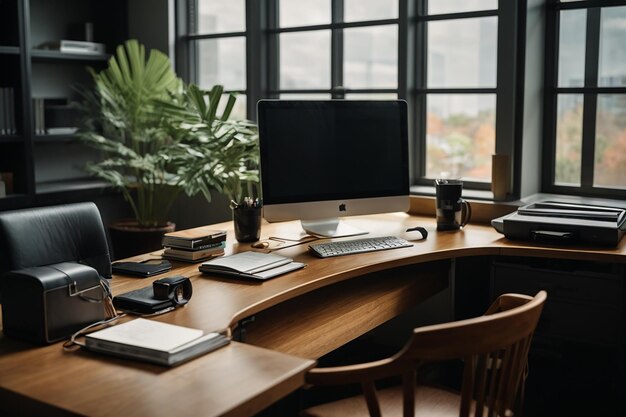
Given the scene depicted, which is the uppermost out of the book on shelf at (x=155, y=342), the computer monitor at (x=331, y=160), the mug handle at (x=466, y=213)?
the computer monitor at (x=331, y=160)

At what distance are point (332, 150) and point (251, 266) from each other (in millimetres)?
786

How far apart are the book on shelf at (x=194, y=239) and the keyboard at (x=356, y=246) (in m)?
0.36

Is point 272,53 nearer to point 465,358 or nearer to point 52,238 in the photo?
point 52,238

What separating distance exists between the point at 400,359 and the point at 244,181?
2.39 m

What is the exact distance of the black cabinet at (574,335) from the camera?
3.29 metres

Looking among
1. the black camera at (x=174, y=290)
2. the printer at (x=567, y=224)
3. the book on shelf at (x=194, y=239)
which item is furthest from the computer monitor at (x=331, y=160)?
the black camera at (x=174, y=290)

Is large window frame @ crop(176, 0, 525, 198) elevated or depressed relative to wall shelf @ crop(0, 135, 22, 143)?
elevated

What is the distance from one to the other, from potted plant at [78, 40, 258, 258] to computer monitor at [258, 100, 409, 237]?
0.88m

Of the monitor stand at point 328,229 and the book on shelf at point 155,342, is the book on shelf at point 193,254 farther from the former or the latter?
the book on shelf at point 155,342

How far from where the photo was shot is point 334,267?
8.93 ft

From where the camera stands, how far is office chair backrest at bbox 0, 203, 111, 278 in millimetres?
2375

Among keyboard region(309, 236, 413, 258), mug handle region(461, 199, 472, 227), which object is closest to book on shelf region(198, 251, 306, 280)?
keyboard region(309, 236, 413, 258)

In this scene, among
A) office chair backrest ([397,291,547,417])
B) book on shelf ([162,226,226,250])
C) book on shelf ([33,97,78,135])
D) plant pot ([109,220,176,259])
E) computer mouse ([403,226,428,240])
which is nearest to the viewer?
office chair backrest ([397,291,547,417])

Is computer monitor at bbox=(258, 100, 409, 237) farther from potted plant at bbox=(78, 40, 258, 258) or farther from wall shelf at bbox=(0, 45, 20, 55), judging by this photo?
wall shelf at bbox=(0, 45, 20, 55)
